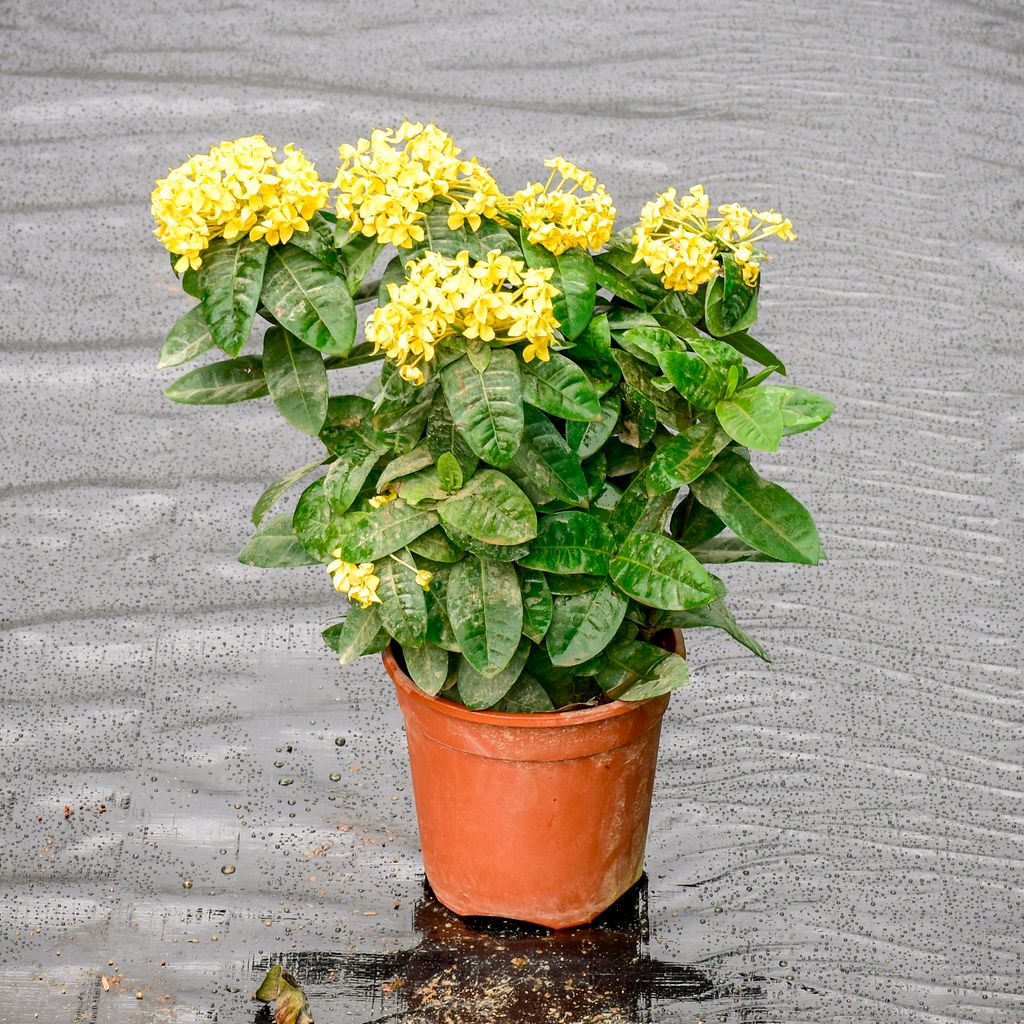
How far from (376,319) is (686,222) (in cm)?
46

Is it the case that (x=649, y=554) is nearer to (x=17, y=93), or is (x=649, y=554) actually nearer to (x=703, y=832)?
(x=703, y=832)

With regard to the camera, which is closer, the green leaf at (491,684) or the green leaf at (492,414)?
the green leaf at (492,414)

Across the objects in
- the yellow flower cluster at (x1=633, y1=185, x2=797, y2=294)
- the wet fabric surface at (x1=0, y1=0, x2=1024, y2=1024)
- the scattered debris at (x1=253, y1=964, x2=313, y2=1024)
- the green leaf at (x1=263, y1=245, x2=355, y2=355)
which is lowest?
the scattered debris at (x1=253, y1=964, x2=313, y2=1024)

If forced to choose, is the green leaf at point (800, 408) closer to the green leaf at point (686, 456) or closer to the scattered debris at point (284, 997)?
the green leaf at point (686, 456)

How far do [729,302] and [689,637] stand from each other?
3.23 feet

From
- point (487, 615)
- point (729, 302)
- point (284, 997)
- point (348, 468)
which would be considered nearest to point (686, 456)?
point (729, 302)

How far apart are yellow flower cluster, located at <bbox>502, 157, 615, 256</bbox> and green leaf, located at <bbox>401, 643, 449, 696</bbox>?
535 mm

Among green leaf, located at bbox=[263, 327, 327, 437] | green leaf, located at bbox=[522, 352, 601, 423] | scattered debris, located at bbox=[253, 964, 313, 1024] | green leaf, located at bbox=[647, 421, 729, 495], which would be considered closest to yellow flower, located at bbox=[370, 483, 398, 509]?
green leaf, located at bbox=[263, 327, 327, 437]

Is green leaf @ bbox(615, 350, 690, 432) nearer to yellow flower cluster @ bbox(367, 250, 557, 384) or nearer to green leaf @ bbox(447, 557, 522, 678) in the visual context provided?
yellow flower cluster @ bbox(367, 250, 557, 384)

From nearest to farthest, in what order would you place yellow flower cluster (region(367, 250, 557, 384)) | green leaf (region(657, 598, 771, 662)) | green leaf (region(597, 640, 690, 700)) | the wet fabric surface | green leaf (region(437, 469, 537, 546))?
yellow flower cluster (region(367, 250, 557, 384)) < green leaf (region(437, 469, 537, 546)) < green leaf (region(597, 640, 690, 700)) < green leaf (region(657, 598, 771, 662)) < the wet fabric surface

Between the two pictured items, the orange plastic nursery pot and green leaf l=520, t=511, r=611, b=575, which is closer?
green leaf l=520, t=511, r=611, b=575

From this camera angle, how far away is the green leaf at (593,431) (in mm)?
1646

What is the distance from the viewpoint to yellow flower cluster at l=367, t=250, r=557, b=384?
147cm

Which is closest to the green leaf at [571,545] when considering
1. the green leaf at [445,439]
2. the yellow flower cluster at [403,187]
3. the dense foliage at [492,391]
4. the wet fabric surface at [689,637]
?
the dense foliage at [492,391]
